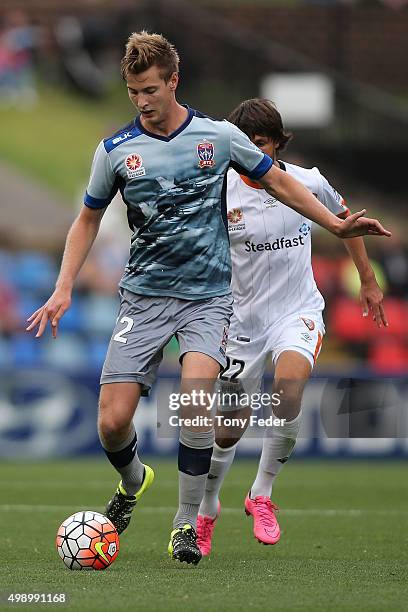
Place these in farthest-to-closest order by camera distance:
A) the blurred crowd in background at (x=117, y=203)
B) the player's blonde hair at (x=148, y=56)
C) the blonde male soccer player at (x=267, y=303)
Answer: the blurred crowd in background at (x=117, y=203)
the blonde male soccer player at (x=267, y=303)
the player's blonde hair at (x=148, y=56)

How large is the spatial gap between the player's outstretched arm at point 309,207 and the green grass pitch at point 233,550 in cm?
166

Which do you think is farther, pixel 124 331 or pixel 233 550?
pixel 233 550

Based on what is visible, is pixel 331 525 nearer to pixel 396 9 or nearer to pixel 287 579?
pixel 287 579

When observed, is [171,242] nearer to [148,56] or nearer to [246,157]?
[246,157]

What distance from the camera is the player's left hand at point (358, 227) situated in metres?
6.41

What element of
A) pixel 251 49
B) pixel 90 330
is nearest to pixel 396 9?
pixel 251 49

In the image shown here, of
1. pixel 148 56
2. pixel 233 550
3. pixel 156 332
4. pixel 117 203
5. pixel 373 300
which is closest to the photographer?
pixel 148 56

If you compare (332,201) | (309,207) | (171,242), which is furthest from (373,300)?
(171,242)

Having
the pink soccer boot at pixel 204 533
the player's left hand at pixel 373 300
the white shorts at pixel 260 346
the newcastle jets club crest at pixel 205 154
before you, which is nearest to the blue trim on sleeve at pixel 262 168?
the newcastle jets club crest at pixel 205 154

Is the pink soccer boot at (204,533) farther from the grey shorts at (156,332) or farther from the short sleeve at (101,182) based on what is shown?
the short sleeve at (101,182)

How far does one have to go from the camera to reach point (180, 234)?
21.8 feet

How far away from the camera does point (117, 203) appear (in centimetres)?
1988

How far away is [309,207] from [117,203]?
13.4 m

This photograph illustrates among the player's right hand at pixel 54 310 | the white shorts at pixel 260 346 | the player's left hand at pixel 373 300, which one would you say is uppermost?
the player's right hand at pixel 54 310
